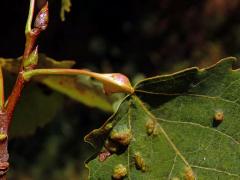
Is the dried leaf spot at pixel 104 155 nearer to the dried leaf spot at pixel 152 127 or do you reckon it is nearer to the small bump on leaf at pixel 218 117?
the dried leaf spot at pixel 152 127

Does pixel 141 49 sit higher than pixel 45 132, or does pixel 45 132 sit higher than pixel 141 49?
pixel 141 49

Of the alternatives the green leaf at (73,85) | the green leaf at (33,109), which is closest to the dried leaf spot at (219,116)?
the green leaf at (73,85)

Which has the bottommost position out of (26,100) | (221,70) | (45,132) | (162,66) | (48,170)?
(48,170)

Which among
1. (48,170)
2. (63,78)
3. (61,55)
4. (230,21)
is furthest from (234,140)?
(230,21)

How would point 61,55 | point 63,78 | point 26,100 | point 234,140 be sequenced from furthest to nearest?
point 61,55, point 26,100, point 63,78, point 234,140

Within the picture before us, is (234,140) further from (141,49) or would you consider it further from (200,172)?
(141,49)
